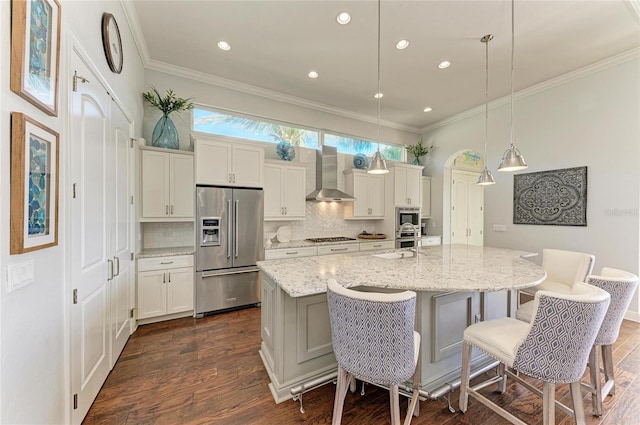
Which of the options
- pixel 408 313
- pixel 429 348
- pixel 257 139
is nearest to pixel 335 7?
pixel 257 139

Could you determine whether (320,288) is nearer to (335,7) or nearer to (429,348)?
(429,348)

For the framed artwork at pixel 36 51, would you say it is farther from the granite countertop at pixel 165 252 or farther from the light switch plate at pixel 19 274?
the granite countertop at pixel 165 252

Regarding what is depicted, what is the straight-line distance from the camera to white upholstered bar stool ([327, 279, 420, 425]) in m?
1.17

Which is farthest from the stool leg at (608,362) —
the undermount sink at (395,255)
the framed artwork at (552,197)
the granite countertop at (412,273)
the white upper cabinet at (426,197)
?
the white upper cabinet at (426,197)

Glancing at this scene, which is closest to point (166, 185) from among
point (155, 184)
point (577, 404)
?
point (155, 184)

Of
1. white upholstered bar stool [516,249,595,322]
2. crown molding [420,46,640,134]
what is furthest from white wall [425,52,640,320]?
white upholstered bar stool [516,249,595,322]

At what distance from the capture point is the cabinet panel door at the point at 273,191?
13.1 feet

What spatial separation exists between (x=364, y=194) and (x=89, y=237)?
13.7 feet

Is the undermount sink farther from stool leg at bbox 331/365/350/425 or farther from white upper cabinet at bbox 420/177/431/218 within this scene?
white upper cabinet at bbox 420/177/431/218

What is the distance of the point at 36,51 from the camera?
43.6 inches

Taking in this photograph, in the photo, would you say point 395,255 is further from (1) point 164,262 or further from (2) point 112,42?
(2) point 112,42

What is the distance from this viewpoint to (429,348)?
1834 mm

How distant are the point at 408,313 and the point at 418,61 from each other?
3534mm

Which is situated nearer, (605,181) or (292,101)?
(605,181)
